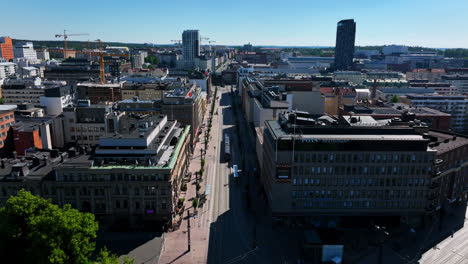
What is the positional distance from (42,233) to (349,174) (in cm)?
6875

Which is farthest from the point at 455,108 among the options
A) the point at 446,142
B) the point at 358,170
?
the point at 358,170

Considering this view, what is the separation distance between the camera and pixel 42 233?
60094 mm

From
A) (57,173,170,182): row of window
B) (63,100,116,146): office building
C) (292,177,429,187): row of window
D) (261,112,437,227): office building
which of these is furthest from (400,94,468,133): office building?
(57,173,170,182): row of window

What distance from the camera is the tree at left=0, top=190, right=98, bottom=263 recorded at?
59.9 metres

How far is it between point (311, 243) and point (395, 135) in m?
37.4

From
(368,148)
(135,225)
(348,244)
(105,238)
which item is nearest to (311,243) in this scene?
(348,244)

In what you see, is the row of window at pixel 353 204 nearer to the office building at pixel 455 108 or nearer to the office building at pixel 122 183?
the office building at pixel 122 183

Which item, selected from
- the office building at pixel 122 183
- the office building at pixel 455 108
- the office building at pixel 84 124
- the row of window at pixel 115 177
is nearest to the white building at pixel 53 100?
the office building at pixel 84 124

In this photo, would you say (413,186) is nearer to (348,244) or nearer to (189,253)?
(348,244)

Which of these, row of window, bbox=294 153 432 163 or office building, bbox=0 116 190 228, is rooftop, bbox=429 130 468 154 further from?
office building, bbox=0 116 190 228

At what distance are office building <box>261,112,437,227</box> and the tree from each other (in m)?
46.0

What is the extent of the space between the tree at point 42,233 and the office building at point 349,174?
151 ft

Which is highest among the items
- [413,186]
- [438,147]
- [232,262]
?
[438,147]

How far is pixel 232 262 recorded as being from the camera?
249 ft
